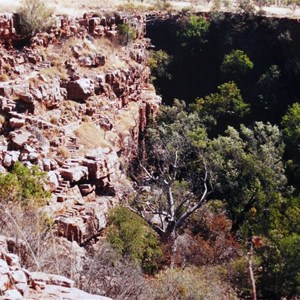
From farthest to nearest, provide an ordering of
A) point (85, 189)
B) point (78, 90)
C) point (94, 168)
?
point (78, 90) → point (94, 168) → point (85, 189)

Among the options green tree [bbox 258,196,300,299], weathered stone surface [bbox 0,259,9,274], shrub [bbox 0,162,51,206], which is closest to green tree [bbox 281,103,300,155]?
green tree [bbox 258,196,300,299]

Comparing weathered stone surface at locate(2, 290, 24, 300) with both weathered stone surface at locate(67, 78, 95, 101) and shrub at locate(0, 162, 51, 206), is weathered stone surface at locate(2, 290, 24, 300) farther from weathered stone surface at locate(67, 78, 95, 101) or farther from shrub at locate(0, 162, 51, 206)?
weathered stone surface at locate(67, 78, 95, 101)

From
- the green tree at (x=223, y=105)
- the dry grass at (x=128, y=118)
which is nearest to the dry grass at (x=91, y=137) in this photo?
the dry grass at (x=128, y=118)

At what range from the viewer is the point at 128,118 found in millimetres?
32406

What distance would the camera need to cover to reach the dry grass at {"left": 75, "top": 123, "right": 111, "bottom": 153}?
26.1 meters

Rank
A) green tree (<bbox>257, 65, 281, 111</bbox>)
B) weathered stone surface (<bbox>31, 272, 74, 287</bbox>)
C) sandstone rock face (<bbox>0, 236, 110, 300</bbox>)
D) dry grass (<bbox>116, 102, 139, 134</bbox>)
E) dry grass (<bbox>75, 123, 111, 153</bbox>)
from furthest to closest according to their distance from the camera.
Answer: green tree (<bbox>257, 65, 281, 111</bbox>)
dry grass (<bbox>116, 102, 139, 134</bbox>)
dry grass (<bbox>75, 123, 111, 153</bbox>)
weathered stone surface (<bbox>31, 272, 74, 287</bbox>)
sandstone rock face (<bbox>0, 236, 110, 300</bbox>)

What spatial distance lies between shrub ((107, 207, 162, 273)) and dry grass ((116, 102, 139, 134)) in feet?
29.6

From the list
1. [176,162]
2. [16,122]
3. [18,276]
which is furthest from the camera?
[176,162]

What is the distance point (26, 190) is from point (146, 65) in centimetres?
2314

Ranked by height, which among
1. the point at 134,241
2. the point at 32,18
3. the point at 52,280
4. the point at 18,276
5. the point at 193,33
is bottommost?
the point at 134,241

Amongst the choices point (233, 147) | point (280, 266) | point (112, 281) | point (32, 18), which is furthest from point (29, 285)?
point (233, 147)

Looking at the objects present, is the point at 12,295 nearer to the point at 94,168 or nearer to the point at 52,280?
the point at 52,280

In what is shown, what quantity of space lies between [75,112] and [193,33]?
58.1 ft

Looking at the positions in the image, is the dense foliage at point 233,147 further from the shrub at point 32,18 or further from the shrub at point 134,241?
the shrub at point 32,18
